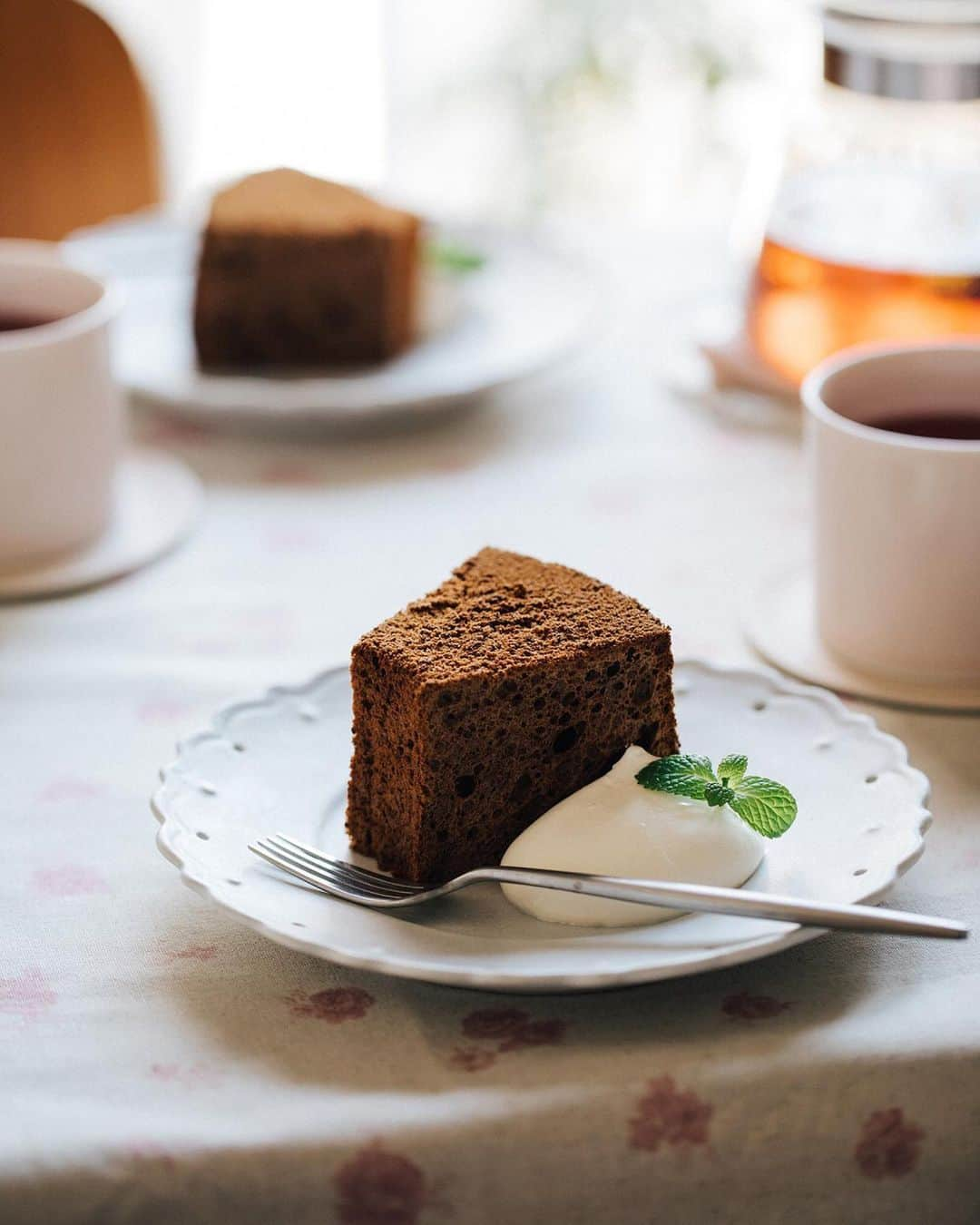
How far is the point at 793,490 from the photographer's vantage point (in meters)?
1.15

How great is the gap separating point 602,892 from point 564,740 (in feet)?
0.34

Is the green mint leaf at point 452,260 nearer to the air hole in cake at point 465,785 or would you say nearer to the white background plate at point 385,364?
the white background plate at point 385,364

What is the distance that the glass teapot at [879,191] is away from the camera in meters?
1.04

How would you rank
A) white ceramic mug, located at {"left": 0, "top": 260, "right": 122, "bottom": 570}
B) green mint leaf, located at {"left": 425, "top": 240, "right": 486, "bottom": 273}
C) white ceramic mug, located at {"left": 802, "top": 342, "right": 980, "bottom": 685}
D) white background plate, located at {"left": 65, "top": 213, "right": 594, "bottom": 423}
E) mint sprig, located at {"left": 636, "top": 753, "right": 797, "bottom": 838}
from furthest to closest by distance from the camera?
green mint leaf, located at {"left": 425, "top": 240, "right": 486, "bottom": 273}
white background plate, located at {"left": 65, "top": 213, "right": 594, "bottom": 423}
white ceramic mug, located at {"left": 0, "top": 260, "right": 122, "bottom": 570}
white ceramic mug, located at {"left": 802, "top": 342, "right": 980, "bottom": 685}
mint sprig, located at {"left": 636, "top": 753, "right": 797, "bottom": 838}

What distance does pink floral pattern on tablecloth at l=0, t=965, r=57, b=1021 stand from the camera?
65 centimetres

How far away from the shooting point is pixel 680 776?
0.68 metres

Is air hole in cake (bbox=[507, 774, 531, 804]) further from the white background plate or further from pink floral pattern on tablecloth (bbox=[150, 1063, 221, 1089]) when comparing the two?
the white background plate

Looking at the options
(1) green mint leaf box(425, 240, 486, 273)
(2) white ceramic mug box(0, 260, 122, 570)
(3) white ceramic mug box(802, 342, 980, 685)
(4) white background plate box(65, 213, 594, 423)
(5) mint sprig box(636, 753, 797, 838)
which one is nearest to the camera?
(5) mint sprig box(636, 753, 797, 838)

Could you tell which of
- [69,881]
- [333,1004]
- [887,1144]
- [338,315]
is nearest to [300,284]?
[338,315]

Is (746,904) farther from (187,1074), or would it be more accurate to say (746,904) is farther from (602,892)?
(187,1074)

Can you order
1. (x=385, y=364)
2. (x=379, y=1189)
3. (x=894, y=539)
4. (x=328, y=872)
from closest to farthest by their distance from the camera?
(x=379, y=1189) → (x=328, y=872) → (x=894, y=539) → (x=385, y=364)

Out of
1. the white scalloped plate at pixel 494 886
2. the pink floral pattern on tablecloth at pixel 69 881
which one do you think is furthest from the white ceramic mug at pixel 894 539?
the pink floral pattern on tablecloth at pixel 69 881

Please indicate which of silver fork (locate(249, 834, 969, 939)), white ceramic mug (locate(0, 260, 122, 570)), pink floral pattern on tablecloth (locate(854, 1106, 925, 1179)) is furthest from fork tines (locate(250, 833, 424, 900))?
white ceramic mug (locate(0, 260, 122, 570))

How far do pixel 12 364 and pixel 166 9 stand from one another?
2.10 metres
